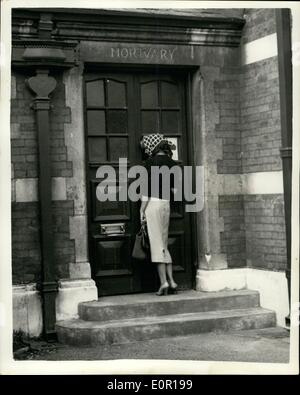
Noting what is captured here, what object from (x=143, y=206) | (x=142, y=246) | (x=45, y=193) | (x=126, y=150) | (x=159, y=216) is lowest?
(x=142, y=246)

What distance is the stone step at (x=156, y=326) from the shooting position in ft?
23.6

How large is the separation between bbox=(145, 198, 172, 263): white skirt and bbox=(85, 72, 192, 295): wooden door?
15.5 inches

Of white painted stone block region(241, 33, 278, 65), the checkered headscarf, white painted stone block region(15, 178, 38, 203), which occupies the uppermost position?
white painted stone block region(241, 33, 278, 65)

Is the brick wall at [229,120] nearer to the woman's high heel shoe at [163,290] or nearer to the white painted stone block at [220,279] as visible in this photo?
the white painted stone block at [220,279]

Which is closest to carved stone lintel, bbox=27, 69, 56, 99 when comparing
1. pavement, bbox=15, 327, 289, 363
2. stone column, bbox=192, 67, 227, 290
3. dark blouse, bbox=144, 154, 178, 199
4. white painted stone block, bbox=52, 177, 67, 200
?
white painted stone block, bbox=52, 177, 67, 200

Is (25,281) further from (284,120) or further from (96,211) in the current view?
(284,120)

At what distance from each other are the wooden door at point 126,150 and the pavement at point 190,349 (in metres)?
1.13

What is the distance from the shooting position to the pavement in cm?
668

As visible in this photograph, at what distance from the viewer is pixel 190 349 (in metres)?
6.93

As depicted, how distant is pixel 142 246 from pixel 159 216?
43 centimetres

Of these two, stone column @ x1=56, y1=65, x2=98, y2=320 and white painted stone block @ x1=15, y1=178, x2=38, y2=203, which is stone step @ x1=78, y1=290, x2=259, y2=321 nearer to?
stone column @ x1=56, y1=65, x2=98, y2=320

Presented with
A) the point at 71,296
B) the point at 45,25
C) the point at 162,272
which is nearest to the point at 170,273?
the point at 162,272

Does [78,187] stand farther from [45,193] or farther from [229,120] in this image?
[229,120]

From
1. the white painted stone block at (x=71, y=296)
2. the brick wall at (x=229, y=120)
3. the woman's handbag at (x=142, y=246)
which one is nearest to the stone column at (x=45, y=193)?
the white painted stone block at (x=71, y=296)
